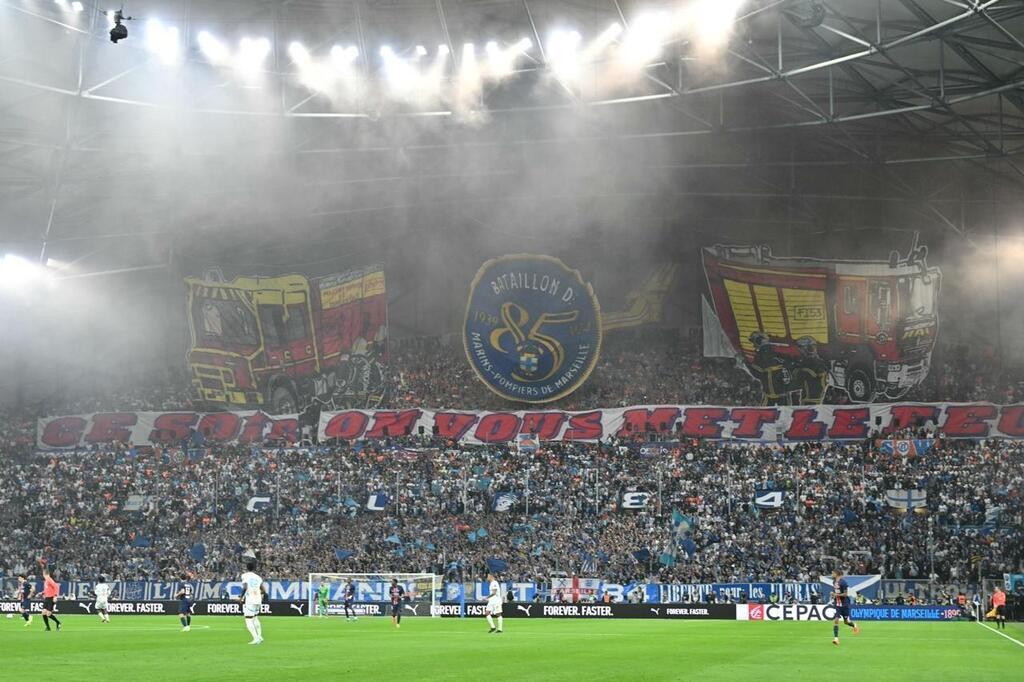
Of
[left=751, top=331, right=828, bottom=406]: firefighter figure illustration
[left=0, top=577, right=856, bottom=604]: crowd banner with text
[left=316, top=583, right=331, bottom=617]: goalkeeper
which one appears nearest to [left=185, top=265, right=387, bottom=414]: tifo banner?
[left=0, top=577, right=856, bottom=604]: crowd banner with text

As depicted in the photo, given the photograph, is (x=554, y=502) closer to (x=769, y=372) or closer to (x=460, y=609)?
(x=460, y=609)

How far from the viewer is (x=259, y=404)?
61562 mm

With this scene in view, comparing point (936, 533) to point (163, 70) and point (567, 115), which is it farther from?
point (163, 70)

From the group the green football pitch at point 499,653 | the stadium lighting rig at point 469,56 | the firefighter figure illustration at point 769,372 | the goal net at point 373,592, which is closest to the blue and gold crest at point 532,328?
the firefighter figure illustration at point 769,372

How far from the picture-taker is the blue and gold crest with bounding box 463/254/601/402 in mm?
59062

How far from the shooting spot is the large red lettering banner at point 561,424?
180 ft

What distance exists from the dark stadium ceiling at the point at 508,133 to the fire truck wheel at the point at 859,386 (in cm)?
798

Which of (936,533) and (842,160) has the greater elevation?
(842,160)

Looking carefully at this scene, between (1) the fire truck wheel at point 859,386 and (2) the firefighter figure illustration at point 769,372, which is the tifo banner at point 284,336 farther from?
(1) the fire truck wheel at point 859,386

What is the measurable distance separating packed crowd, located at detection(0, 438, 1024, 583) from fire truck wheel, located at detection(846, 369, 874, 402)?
3.98 metres

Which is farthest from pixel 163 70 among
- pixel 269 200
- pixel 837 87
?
pixel 837 87

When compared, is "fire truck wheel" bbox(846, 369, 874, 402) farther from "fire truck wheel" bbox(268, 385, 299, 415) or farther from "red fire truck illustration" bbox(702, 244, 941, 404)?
"fire truck wheel" bbox(268, 385, 299, 415)

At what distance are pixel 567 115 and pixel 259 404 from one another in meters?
23.1

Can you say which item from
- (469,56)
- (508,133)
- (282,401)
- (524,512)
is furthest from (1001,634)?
(282,401)
